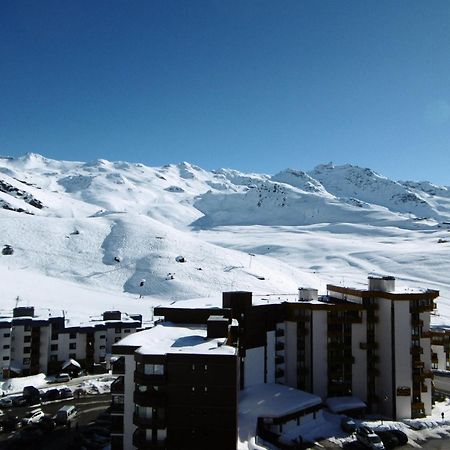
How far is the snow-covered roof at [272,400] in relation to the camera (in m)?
44.0

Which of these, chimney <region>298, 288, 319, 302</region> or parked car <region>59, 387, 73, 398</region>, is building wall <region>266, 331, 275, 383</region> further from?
parked car <region>59, 387, 73, 398</region>

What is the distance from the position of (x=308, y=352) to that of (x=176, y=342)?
20359 millimetres

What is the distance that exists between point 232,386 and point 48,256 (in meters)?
112

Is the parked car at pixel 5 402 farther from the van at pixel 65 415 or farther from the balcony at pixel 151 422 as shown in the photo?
the balcony at pixel 151 422

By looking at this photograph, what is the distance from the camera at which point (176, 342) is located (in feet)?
127

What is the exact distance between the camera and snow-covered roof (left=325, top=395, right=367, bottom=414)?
4894 cm

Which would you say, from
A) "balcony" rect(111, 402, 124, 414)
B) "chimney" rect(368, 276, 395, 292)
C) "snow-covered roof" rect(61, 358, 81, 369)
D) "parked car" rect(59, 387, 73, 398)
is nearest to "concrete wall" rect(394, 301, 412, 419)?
"chimney" rect(368, 276, 395, 292)

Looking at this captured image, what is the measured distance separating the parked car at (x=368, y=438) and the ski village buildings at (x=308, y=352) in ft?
16.2

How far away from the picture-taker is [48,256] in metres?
132

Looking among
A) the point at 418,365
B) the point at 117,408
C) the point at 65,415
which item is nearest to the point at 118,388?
the point at 117,408

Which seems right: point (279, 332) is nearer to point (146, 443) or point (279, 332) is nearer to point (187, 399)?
point (187, 399)

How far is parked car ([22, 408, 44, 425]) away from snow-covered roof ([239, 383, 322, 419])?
20.9 metres

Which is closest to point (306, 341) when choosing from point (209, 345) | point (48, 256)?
point (209, 345)

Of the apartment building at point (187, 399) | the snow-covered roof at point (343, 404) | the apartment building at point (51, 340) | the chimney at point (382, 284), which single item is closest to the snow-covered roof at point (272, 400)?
the snow-covered roof at point (343, 404)
